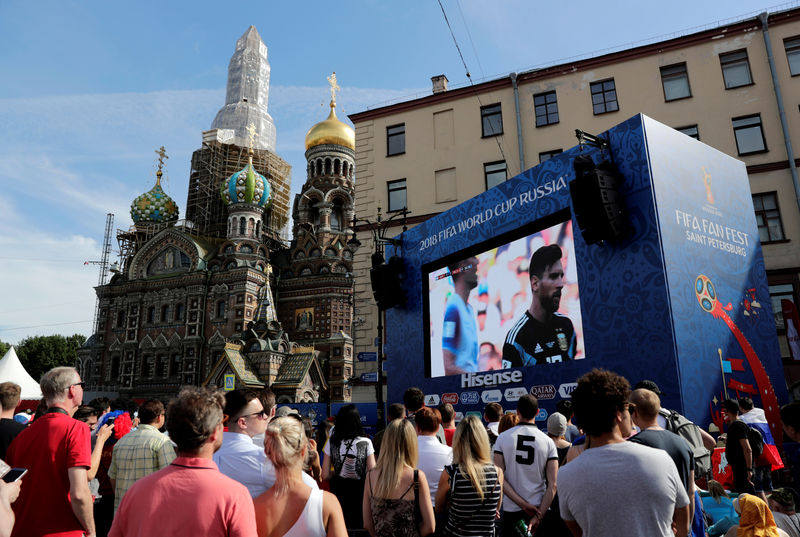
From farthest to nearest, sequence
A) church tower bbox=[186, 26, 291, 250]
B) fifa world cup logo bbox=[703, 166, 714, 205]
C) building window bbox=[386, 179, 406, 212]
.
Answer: church tower bbox=[186, 26, 291, 250] < building window bbox=[386, 179, 406, 212] < fifa world cup logo bbox=[703, 166, 714, 205]

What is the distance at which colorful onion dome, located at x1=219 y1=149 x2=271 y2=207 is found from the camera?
48.4m

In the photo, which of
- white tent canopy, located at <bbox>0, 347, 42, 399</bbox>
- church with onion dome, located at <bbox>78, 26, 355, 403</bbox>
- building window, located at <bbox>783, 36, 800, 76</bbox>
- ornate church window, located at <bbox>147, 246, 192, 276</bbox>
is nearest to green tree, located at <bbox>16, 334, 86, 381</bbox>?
church with onion dome, located at <bbox>78, 26, 355, 403</bbox>

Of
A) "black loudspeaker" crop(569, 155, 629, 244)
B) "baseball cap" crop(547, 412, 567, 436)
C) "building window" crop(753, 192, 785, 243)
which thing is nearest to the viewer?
"baseball cap" crop(547, 412, 567, 436)

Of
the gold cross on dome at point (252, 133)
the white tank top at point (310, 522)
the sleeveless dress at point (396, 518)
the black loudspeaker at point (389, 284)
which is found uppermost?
the gold cross on dome at point (252, 133)

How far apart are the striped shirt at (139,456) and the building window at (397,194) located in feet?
57.3

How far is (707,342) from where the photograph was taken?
9.89 metres

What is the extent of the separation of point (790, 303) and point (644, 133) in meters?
9.33

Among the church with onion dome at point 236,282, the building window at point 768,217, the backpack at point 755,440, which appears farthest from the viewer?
the church with onion dome at point 236,282

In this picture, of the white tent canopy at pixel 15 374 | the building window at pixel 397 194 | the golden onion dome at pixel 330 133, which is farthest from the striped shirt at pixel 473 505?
the golden onion dome at pixel 330 133

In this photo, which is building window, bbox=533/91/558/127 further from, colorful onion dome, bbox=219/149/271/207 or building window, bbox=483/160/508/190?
colorful onion dome, bbox=219/149/271/207

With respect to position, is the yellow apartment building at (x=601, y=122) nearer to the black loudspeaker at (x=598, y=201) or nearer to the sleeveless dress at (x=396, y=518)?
the black loudspeaker at (x=598, y=201)

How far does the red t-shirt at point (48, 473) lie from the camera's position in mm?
3895

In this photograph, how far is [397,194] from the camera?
2233 centimetres

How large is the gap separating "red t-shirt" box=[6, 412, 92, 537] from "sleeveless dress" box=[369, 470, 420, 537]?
2201 millimetres
